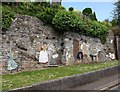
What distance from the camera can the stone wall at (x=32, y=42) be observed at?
1381 cm

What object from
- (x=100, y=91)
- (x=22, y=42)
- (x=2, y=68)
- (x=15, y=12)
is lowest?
(x=100, y=91)

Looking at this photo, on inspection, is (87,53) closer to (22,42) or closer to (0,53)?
(22,42)

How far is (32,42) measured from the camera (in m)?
15.1

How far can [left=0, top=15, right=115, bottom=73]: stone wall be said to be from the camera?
13812mm

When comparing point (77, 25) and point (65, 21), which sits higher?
point (65, 21)

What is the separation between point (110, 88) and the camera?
41.4 ft

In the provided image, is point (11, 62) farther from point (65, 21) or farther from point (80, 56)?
point (80, 56)

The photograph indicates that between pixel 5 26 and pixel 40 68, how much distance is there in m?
3.21

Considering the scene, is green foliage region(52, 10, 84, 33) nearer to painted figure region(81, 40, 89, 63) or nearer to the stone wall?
the stone wall

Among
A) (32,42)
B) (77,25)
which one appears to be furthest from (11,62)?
(77,25)

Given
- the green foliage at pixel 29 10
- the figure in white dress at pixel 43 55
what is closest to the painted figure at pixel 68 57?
the figure in white dress at pixel 43 55

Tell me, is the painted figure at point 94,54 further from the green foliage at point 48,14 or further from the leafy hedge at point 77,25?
the green foliage at point 48,14

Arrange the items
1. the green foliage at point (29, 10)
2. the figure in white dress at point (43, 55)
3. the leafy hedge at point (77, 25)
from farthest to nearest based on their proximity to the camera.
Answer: the leafy hedge at point (77, 25)
the figure in white dress at point (43, 55)
the green foliage at point (29, 10)

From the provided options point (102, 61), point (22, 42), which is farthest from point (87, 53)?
point (22, 42)
